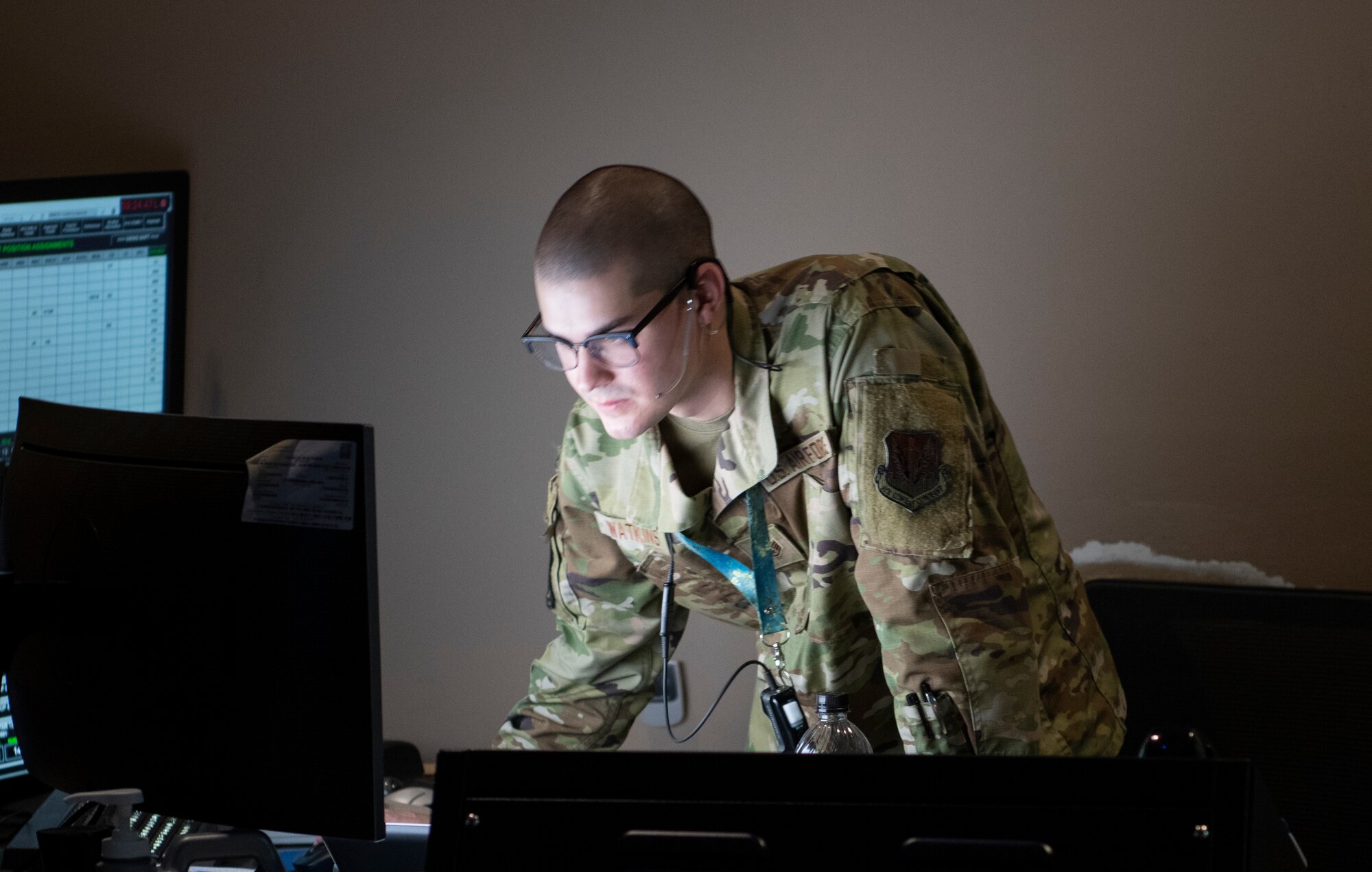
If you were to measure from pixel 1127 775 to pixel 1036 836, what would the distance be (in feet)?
0.20

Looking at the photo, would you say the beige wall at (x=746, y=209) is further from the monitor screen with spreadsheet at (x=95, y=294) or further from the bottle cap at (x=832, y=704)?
the bottle cap at (x=832, y=704)

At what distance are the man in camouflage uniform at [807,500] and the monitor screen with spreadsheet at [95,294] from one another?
824 mm

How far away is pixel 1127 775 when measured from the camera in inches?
25.3

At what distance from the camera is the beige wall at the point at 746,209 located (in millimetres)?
1878

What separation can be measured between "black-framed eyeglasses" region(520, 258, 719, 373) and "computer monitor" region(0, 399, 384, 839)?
39 centimetres

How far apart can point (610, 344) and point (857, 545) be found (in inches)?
14.1

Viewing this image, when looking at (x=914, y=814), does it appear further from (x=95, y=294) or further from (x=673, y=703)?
(x=95, y=294)

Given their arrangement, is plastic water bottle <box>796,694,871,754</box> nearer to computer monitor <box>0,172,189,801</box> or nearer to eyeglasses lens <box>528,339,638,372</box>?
eyeglasses lens <box>528,339,638,372</box>

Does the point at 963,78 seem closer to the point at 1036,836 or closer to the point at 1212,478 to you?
the point at 1212,478

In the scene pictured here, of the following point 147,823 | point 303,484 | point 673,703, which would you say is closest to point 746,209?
point 673,703

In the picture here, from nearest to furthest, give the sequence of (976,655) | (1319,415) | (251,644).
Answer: (251,644) < (976,655) < (1319,415)

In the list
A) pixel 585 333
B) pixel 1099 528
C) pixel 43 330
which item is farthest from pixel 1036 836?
Result: pixel 43 330

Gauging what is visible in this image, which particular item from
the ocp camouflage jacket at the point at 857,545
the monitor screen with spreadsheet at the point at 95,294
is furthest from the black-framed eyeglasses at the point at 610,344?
the monitor screen with spreadsheet at the point at 95,294

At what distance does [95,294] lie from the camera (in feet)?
6.22
